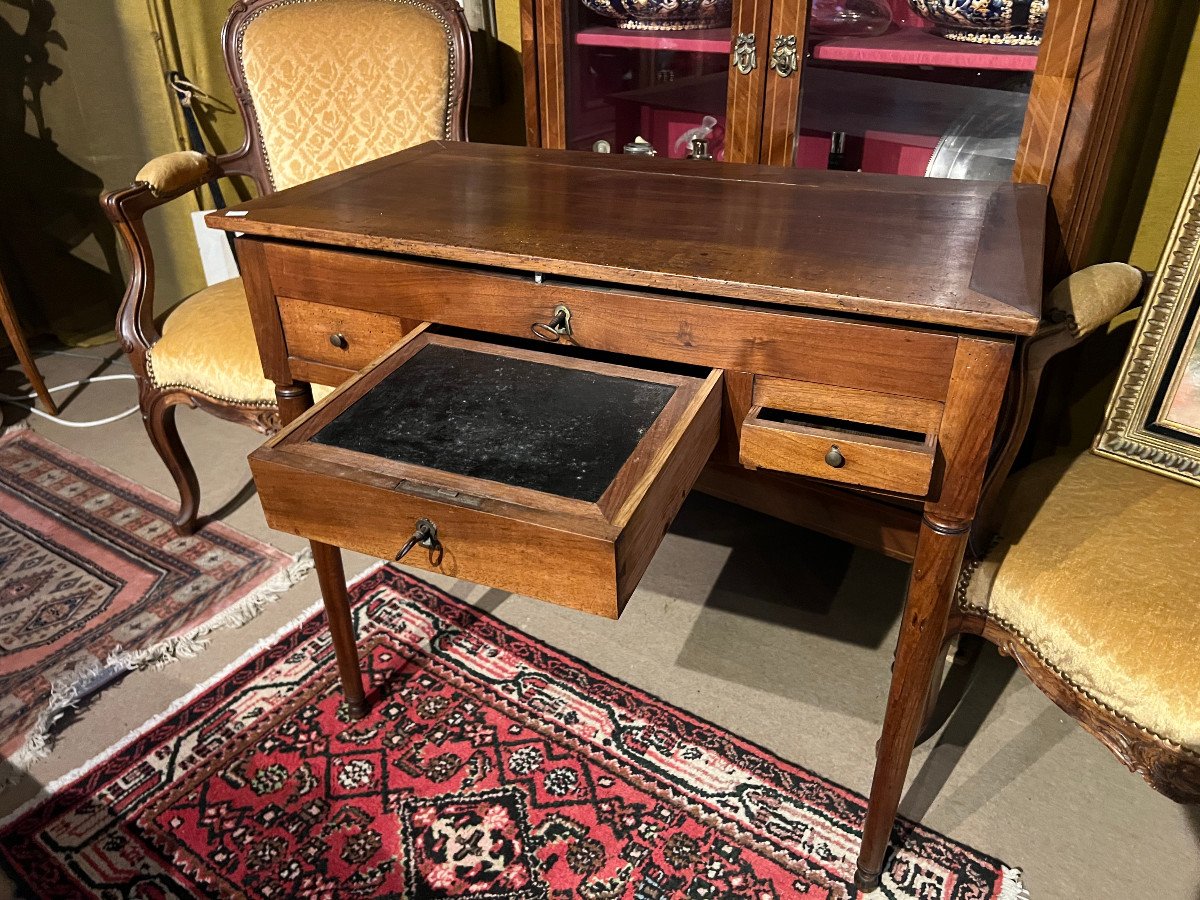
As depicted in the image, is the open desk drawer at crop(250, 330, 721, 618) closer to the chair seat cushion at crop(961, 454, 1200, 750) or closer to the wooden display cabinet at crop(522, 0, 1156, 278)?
the chair seat cushion at crop(961, 454, 1200, 750)

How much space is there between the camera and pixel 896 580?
6.17 ft

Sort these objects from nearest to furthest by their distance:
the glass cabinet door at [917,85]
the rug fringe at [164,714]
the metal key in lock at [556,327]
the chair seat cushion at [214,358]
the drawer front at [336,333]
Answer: the metal key in lock at [556,327], the drawer front at [336,333], the glass cabinet door at [917,85], the rug fringe at [164,714], the chair seat cushion at [214,358]

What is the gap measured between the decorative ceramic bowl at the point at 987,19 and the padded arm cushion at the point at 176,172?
146 centimetres

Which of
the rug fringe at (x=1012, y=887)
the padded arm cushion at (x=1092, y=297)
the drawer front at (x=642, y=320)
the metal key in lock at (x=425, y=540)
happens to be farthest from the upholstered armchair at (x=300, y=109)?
the rug fringe at (x=1012, y=887)

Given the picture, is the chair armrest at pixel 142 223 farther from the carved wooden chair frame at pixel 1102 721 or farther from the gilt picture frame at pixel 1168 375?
the gilt picture frame at pixel 1168 375

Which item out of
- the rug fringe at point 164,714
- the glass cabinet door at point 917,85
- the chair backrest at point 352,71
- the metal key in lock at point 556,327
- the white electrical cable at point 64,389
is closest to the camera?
the metal key in lock at point 556,327

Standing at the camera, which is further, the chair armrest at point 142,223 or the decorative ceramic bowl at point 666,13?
the chair armrest at point 142,223

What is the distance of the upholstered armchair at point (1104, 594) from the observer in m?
0.97

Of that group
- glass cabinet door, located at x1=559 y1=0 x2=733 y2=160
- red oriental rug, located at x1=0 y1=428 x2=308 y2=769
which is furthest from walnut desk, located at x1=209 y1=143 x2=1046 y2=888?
red oriental rug, located at x1=0 y1=428 x2=308 y2=769

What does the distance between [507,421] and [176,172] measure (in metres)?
1.30

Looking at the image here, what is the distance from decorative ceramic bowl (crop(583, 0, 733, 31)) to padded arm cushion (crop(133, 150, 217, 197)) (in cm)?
91

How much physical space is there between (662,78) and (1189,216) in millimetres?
897

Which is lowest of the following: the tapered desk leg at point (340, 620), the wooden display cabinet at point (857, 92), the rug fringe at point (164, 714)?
the rug fringe at point (164, 714)

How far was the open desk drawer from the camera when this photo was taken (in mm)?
825
